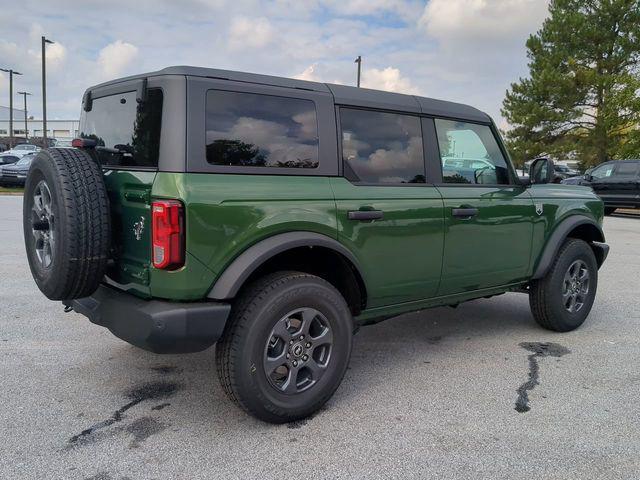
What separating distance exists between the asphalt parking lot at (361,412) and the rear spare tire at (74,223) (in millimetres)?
790

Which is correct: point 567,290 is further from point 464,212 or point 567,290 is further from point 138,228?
point 138,228

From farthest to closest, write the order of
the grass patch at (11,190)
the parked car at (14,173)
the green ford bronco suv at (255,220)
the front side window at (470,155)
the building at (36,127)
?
1. the building at (36,127)
2. the parked car at (14,173)
3. the grass patch at (11,190)
4. the front side window at (470,155)
5. the green ford bronco suv at (255,220)

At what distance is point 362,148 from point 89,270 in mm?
1750

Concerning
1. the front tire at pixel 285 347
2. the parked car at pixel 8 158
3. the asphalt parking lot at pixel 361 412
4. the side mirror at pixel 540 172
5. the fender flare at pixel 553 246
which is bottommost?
the asphalt parking lot at pixel 361 412

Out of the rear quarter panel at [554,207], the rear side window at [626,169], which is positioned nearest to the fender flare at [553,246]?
the rear quarter panel at [554,207]

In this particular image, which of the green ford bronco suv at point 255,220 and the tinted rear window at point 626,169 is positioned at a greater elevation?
the tinted rear window at point 626,169

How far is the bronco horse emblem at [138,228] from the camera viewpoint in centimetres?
284

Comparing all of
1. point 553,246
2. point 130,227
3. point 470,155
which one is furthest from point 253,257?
point 553,246

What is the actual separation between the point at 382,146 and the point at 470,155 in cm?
93

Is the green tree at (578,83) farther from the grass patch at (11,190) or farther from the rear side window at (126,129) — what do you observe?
the rear side window at (126,129)

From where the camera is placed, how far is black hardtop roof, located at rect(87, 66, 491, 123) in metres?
2.92

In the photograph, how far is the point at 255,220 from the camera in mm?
2896

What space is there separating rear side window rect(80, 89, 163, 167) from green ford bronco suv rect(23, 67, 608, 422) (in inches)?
0.5

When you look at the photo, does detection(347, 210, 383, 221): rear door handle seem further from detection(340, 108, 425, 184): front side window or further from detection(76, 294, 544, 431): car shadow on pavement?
detection(76, 294, 544, 431): car shadow on pavement
